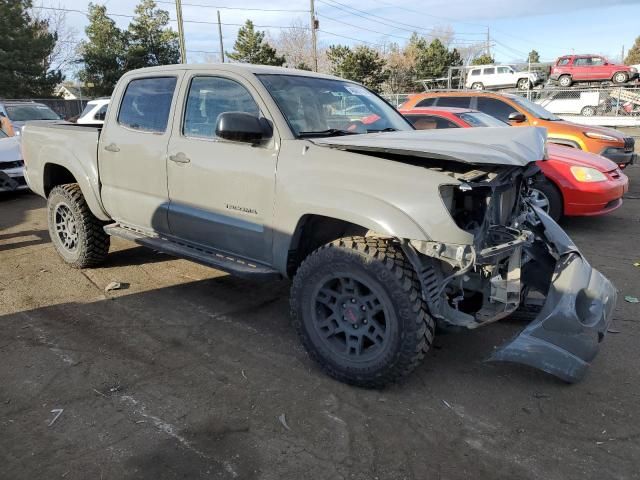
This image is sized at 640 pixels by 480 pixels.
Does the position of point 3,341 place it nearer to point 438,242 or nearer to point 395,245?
point 395,245

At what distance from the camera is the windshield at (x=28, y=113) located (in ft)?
46.3

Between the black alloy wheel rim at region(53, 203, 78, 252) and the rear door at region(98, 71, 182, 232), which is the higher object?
the rear door at region(98, 71, 182, 232)

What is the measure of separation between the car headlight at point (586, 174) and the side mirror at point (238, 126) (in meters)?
5.00

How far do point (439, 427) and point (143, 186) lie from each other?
3069 millimetres

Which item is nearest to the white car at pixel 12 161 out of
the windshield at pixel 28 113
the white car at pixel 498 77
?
the windshield at pixel 28 113

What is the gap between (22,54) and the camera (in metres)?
33.1

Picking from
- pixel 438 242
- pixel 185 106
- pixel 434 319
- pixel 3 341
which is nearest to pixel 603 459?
pixel 434 319

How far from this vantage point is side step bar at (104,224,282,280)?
366 centimetres

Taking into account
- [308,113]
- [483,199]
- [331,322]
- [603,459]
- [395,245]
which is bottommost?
[603,459]

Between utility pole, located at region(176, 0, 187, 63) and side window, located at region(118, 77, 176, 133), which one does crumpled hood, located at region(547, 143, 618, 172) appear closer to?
side window, located at region(118, 77, 176, 133)

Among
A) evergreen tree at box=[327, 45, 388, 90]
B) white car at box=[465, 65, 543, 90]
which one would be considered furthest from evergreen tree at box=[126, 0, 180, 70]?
white car at box=[465, 65, 543, 90]

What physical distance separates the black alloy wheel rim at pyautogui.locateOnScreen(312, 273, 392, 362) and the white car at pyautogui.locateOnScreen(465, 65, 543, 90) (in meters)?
31.7

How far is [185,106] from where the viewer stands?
417cm

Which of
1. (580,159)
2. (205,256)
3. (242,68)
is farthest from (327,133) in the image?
(580,159)
